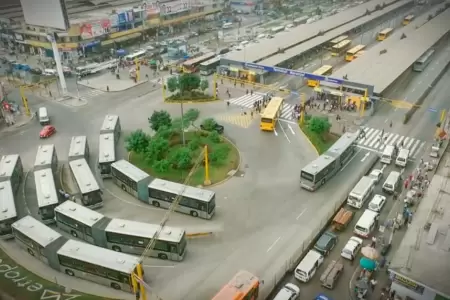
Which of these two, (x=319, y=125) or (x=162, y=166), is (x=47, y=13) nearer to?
(x=162, y=166)

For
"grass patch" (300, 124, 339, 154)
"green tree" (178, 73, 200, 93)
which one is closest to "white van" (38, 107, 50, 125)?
"green tree" (178, 73, 200, 93)

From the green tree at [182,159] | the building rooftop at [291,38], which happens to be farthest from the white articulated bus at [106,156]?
the building rooftop at [291,38]

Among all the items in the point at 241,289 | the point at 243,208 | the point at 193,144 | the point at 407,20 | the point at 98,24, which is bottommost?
the point at 243,208

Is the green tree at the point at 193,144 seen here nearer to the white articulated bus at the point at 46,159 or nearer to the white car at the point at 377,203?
the white articulated bus at the point at 46,159

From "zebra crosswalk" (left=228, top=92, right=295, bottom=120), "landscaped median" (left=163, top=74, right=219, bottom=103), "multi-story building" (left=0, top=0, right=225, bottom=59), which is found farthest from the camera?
"multi-story building" (left=0, top=0, right=225, bottom=59)

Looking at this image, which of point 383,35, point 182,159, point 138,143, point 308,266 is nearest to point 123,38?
point 138,143

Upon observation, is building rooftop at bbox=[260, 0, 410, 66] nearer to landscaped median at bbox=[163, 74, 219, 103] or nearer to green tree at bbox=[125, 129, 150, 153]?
landscaped median at bbox=[163, 74, 219, 103]

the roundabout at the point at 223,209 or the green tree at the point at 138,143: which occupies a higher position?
the green tree at the point at 138,143
